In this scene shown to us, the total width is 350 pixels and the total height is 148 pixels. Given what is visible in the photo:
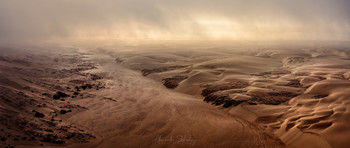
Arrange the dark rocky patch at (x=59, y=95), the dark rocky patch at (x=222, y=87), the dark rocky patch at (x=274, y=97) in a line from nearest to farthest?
the dark rocky patch at (x=274, y=97) → the dark rocky patch at (x=59, y=95) → the dark rocky patch at (x=222, y=87)

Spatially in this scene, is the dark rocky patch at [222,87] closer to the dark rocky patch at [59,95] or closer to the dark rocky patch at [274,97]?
the dark rocky patch at [274,97]

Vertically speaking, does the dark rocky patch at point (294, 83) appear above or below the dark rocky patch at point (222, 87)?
above

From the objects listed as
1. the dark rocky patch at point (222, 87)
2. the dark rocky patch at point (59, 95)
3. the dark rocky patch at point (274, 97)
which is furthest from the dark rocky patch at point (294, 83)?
the dark rocky patch at point (59, 95)

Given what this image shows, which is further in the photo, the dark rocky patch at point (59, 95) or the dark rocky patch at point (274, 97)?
the dark rocky patch at point (59, 95)

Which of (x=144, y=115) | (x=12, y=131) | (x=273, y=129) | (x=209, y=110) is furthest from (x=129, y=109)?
(x=273, y=129)

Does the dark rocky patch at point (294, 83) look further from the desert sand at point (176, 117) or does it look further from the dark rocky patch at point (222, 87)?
the dark rocky patch at point (222, 87)

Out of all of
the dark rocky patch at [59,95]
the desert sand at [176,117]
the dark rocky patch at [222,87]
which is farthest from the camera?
the dark rocky patch at [222,87]

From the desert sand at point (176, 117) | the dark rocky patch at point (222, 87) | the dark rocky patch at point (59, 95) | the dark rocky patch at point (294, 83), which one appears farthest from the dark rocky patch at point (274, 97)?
the dark rocky patch at point (59, 95)

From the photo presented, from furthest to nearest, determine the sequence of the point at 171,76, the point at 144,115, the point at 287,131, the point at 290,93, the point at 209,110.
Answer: the point at 171,76 → the point at 290,93 → the point at 209,110 → the point at 144,115 → the point at 287,131

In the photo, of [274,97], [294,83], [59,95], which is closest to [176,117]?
[274,97]

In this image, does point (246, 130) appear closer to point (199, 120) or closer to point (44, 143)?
point (199, 120)

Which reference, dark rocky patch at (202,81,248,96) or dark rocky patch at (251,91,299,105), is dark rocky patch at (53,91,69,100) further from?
dark rocky patch at (251,91,299,105)
